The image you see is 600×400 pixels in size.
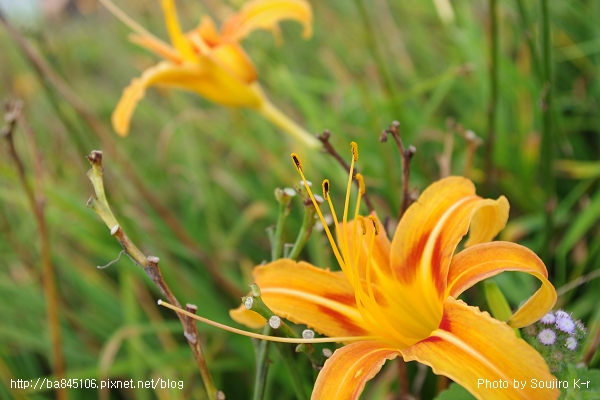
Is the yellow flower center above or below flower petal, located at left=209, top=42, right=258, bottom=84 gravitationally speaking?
below

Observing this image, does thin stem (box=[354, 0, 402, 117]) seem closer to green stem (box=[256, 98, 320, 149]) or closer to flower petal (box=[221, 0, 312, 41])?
flower petal (box=[221, 0, 312, 41])

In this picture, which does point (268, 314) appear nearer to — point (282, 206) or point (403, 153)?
point (282, 206)

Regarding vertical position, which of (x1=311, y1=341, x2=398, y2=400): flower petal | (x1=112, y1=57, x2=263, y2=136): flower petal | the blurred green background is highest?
(x1=112, y1=57, x2=263, y2=136): flower petal

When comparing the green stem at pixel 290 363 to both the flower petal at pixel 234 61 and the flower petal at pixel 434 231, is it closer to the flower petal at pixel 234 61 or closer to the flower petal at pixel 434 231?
the flower petal at pixel 434 231

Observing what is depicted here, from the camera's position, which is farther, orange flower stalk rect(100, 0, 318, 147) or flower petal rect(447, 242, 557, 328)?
orange flower stalk rect(100, 0, 318, 147)

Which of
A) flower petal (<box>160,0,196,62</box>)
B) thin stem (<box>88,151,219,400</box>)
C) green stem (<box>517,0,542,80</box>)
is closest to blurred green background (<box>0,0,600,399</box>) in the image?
green stem (<box>517,0,542,80</box>)

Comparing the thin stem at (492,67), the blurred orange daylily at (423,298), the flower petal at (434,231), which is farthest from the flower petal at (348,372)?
the thin stem at (492,67)
